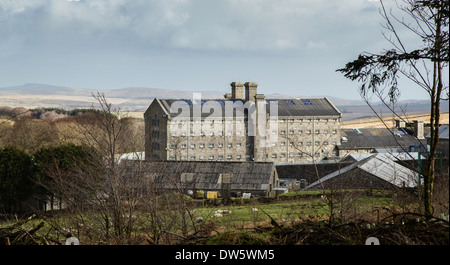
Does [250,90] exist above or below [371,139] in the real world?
above

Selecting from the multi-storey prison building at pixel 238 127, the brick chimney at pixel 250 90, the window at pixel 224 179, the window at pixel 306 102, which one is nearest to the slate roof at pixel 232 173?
the window at pixel 224 179

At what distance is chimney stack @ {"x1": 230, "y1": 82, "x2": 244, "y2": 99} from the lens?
63188 mm

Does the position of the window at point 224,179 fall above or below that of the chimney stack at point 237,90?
below

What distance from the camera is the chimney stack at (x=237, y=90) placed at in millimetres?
63188

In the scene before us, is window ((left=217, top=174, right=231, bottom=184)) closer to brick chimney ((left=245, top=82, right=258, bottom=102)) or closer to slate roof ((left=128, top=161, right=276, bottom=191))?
slate roof ((left=128, top=161, right=276, bottom=191))

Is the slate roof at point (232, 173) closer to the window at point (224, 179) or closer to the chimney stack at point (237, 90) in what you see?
the window at point (224, 179)

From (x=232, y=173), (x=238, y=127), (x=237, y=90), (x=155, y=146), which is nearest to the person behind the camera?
(x=232, y=173)

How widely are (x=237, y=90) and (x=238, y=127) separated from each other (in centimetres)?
609

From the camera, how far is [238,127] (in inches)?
2338

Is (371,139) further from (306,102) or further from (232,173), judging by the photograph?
(232,173)

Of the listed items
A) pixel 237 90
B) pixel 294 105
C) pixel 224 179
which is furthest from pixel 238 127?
pixel 224 179
